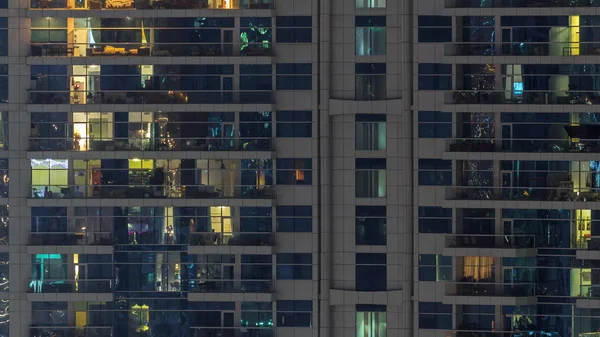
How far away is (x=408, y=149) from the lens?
112 ft

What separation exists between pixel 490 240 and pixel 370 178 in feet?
10.1

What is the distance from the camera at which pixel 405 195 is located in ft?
112

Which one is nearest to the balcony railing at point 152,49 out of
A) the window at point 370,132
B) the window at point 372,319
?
the window at point 370,132

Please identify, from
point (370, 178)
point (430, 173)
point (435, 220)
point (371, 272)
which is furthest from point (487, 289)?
point (370, 178)

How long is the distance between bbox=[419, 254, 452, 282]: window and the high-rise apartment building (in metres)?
0.29

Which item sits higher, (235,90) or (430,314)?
(235,90)

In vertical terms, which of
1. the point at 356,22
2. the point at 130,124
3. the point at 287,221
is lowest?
the point at 287,221

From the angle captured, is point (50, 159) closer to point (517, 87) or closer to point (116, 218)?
point (116, 218)

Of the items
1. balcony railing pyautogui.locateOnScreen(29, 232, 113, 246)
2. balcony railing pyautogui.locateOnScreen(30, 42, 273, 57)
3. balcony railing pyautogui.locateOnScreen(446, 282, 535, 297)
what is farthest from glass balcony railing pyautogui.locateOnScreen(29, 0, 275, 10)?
balcony railing pyautogui.locateOnScreen(446, 282, 535, 297)

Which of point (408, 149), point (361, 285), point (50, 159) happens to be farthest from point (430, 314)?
point (50, 159)

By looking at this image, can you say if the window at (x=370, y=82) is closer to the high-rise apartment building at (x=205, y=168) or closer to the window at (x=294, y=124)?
the high-rise apartment building at (x=205, y=168)

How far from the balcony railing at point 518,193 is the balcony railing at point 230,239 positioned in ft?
14.1

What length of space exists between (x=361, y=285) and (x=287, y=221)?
2265 mm

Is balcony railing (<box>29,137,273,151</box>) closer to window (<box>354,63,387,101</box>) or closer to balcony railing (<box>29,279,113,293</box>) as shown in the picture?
window (<box>354,63,387,101</box>)
